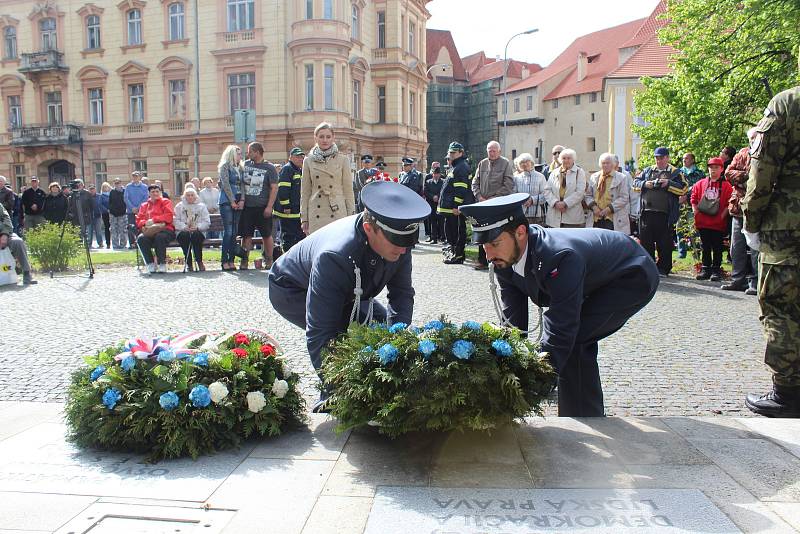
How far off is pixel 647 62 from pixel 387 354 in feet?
186

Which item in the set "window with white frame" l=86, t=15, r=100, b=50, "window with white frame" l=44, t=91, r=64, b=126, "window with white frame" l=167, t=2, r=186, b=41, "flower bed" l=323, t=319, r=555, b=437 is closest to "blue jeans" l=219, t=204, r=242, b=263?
"flower bed" l=323, t=319, r=555, b=437

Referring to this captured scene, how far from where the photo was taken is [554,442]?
12.7 feet

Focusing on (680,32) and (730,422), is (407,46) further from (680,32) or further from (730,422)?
(730,422)

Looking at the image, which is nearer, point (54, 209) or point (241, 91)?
point (54, 209)

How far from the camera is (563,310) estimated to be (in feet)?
13.4

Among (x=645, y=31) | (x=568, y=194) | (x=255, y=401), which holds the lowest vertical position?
(x=255, y=401)

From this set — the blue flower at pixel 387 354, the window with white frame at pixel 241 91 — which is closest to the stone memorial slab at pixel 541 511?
the blue flower at pixel 387 354

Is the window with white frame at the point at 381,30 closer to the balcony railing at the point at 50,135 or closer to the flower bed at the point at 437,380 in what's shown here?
the balcony railing at the point at 50,135

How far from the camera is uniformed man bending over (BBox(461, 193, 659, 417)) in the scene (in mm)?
4075

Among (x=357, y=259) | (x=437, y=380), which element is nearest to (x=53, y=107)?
A: (x=357, y=259)

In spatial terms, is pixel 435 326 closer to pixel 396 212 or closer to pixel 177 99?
pixel 396 212

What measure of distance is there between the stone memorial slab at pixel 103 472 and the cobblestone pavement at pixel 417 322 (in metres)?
1.67

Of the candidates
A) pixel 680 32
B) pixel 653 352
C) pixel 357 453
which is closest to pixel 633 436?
pixel 357 453

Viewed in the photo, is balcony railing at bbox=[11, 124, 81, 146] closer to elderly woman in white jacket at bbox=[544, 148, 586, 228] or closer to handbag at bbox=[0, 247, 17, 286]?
handbag at bbox=[0, 247, 17, 286]
